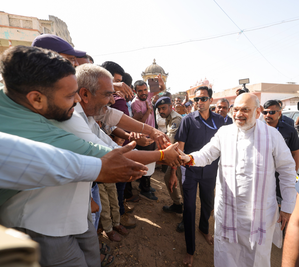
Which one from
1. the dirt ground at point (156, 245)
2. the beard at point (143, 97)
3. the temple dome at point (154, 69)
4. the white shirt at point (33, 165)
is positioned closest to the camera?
the white shirt at point (33, 165)

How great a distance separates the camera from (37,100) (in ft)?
3.79

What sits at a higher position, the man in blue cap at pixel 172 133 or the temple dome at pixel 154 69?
the temple dome at pixel 154 69

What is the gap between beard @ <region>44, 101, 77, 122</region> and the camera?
121 cm

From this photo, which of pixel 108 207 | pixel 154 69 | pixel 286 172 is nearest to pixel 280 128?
pixel 286 172

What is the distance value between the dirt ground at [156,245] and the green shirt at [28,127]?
7.56ft

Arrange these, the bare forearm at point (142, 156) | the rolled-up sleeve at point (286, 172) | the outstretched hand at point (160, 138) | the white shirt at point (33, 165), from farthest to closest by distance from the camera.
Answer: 1. the outstretched hand at point (160, 138)
2. the rolled-up sleeve at point (286, 172)
3. the bare forearm at point (142, 156)
4. the white shirt at point (33, 165)

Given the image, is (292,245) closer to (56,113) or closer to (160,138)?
(160,138)

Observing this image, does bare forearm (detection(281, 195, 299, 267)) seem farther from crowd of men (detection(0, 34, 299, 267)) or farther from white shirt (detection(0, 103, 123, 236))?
white shirt (detection(0, 103, 123, 236))

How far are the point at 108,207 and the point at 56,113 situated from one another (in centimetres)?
210

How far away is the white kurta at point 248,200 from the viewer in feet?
6.95

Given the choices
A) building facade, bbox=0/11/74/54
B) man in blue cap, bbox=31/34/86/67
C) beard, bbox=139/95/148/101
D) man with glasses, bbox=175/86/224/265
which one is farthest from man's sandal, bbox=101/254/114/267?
building facade, bbox=0/11/74/54

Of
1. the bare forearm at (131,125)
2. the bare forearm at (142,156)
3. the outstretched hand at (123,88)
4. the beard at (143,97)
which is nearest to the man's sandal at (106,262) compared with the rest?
the bare forearm at (142,156)

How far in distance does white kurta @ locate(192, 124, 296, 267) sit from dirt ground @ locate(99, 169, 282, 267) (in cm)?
77

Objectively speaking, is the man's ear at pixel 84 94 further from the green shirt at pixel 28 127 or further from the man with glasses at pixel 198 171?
the man with glasses at pixel 198 171
